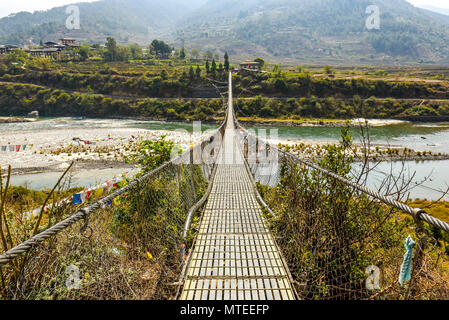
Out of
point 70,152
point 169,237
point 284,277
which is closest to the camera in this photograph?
point 284,277

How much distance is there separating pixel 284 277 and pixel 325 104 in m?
50.9

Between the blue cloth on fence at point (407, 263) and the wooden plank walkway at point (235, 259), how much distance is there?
3.44ft

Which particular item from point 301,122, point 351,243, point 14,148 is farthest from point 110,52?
point 351,243

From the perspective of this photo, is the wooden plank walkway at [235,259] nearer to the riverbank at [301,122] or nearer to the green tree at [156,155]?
the green tree at [156,155]

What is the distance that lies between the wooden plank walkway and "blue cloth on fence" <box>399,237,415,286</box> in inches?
41.2

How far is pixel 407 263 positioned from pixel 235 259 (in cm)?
169

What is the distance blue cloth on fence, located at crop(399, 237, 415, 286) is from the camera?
1.03 metres

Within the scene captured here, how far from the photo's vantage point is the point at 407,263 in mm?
1054

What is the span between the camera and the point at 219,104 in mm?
50062

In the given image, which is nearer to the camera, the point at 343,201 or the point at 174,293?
the point at 343,201
